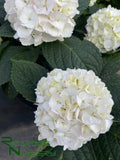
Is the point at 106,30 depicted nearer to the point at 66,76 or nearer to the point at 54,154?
the point at 66,76

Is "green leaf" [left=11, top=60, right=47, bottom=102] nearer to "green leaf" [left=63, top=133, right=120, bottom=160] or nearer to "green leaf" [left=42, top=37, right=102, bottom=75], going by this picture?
"green leaf" [left=42, top=37, right=102, bottom=75]

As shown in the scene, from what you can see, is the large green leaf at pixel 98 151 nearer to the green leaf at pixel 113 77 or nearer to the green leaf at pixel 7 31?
the green leaf at pixel 113 77

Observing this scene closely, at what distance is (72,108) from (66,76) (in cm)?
8

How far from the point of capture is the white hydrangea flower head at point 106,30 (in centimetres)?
73

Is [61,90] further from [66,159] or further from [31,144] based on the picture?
[31,144]

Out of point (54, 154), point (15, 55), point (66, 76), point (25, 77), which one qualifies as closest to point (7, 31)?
point (15, 55)

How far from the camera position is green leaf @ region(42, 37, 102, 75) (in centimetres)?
66

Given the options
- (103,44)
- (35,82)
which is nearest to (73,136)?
(35,82)

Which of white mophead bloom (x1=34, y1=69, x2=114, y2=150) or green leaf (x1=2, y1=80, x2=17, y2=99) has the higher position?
white mophead bloom (x1=34, y1=69, x2=114, y2=150)

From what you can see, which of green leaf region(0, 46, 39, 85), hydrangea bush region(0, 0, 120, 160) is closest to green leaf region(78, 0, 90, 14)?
hydrangea bush region(0, 0, 120, 160)

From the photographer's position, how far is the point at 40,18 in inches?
23.3

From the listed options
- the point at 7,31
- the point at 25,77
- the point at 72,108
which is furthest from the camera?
the point at 7,31

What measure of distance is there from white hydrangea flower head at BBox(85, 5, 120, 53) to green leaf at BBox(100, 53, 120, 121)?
0.04 metres

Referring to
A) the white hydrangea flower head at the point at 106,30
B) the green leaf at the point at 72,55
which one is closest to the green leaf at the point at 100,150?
the green leaf at the point at 72,55
